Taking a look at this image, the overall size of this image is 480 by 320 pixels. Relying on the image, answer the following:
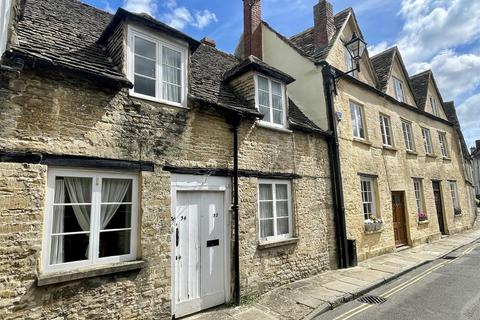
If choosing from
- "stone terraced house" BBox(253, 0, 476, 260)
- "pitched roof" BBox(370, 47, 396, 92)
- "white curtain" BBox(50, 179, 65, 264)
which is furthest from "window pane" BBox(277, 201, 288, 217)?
"pitched roof" BBox(370, 47, 396, 92)

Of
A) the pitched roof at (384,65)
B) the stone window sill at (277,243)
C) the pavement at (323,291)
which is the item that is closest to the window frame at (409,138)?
the pitched roof at (384,65)

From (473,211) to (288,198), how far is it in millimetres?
20803

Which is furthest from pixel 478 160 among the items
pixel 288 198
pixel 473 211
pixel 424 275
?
pixel 288 198

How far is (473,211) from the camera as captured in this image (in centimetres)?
2159

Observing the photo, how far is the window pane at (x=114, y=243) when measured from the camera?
5234mm

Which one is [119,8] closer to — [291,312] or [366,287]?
[291,312]

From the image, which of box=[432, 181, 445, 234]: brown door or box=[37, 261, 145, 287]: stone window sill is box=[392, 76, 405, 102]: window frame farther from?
box=[37, 261, 145, 287]: stone window sill

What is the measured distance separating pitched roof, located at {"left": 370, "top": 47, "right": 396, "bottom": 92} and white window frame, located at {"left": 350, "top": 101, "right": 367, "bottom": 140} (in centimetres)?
294

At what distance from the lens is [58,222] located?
4.86 meters

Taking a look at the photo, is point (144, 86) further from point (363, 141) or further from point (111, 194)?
point (363, 141)

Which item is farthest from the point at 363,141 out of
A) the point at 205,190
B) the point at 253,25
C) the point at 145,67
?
the point at 145,67

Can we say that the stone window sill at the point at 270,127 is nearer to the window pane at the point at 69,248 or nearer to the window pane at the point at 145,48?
the window pane at the point at 145,48

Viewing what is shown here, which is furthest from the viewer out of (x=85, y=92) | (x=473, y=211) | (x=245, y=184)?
(x=473, y=211)

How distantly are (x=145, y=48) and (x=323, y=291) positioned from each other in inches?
288
